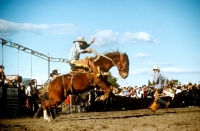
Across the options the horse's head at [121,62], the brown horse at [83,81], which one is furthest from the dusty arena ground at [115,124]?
the horse's head at [121,62]

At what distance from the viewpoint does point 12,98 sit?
13.2 m

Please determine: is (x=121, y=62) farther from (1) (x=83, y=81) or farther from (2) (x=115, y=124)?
(2) (x=115, y=124)

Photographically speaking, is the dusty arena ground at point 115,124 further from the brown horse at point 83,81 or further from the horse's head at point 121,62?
the horse's head at point 121,62

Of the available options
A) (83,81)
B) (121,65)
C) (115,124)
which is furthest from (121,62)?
(115,124)

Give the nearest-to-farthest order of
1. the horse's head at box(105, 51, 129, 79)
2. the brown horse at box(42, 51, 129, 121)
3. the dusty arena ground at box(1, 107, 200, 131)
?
the dusty arena ground at box(1, 107, 200, 131)
the brown horse at box(42, 51, 129, 121)
the horse's head at box(105, 51, 129, 79)

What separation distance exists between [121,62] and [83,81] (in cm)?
160

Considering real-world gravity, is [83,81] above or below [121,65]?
below

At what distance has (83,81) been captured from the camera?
34.4 feet

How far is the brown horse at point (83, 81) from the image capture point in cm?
1038

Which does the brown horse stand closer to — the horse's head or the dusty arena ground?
the horse's head

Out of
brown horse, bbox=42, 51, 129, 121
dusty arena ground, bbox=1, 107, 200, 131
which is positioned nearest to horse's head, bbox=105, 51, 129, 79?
brown horse, bbox=42, 51, 129, 121

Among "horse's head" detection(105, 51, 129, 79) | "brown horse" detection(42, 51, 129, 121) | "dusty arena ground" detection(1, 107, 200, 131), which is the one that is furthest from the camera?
"horse's head" detection(105, 51, 129, 79)

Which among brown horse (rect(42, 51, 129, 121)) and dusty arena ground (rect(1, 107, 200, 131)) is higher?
brown horse (rect(42, 51, 129, 121))

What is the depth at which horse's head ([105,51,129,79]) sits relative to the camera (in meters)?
10.8
